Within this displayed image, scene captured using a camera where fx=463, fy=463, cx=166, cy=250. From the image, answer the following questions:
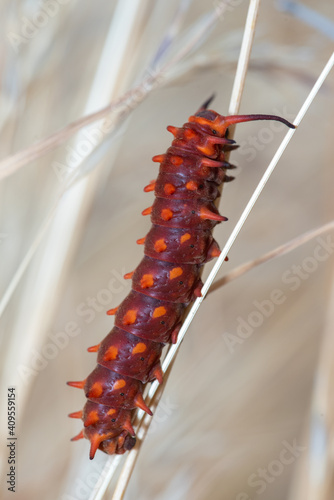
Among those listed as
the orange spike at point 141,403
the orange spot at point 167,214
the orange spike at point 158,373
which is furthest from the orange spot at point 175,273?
the orange spike at point 141,403

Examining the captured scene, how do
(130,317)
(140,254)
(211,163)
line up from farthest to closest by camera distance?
(140,254) < (130,317) < (211,163)

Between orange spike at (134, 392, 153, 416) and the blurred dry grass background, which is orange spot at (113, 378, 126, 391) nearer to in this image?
orange spike at (134, 392, 153, 416)

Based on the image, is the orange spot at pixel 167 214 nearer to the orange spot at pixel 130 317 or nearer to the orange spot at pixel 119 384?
the orange spot at pixel 130 317

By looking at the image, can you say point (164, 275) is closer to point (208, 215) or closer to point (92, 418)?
point (208, 215)

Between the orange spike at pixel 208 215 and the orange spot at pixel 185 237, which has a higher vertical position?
the orange spike at pixel 208 215

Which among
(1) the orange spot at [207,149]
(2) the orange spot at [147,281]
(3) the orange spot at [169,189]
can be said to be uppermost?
(1) the orange spot at [207,149]

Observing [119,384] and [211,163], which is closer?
[211,163]

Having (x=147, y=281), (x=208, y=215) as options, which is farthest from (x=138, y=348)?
(x=208, y=215)

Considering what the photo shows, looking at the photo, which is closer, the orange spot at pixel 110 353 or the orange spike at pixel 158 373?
the orange spike at pixel 158 373
